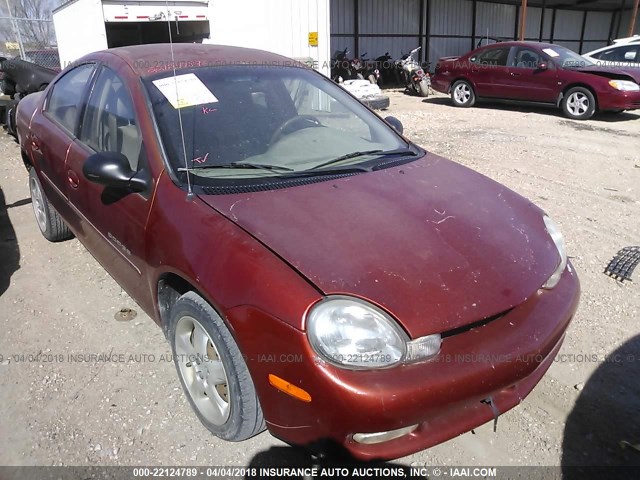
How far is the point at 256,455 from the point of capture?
2.21 metres

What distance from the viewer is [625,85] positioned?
30.7 ft

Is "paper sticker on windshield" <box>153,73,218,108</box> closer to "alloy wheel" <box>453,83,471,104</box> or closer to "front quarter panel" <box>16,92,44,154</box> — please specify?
"front quarter panel" <box>16,92,44,154</box>

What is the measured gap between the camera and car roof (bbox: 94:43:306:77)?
9.26 ft

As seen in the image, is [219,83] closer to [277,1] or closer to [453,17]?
[277,1]

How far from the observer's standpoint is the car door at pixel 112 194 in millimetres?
2506

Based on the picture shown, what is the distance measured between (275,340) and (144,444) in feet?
3.26

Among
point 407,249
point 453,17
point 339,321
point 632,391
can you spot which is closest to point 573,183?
point 632,391

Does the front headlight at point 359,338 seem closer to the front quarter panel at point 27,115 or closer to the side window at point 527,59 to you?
the front quarter panel at point 27,115

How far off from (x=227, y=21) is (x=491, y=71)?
5.87 m

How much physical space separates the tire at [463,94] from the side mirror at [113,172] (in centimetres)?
1067

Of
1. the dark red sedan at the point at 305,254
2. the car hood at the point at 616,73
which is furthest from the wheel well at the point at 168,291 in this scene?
the car hood at the point at 616,73

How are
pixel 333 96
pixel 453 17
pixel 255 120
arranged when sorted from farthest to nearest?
pixel 453 17 → pixel 333 96 → pixel 255 120

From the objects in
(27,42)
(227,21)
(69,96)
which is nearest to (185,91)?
(69,96)

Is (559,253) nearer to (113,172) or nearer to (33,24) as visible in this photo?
(113,172)
